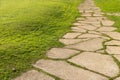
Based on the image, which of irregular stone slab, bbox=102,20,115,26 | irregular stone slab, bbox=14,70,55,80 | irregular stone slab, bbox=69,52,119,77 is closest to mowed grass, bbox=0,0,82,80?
irregular stone slab, bbox=14,70,55,80

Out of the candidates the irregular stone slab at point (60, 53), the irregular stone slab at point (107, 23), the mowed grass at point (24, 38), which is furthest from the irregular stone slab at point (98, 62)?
the irregular stone slab at point (107, 23)

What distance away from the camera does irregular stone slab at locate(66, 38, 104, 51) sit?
4.21 m

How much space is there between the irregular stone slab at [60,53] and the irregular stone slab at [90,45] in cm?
23

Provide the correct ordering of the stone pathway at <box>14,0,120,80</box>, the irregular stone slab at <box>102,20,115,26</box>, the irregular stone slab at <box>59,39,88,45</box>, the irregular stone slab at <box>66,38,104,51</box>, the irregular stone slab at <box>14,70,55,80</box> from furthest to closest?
1. the irregular stone slab at <box>102,20,115,26</box>
2. the irregular stone slab at <box>59,39,88,45</box>
3. the irregular stone slab at <box>66,38,104,51</box>
4. the stone pathway at <box>14,0,120,80</box>
5. the irregular stone slab at <box>14,70,55,80</box>

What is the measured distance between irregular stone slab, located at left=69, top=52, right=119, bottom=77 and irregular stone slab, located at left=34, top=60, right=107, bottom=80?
17cm

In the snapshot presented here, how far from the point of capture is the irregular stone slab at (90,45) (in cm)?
421

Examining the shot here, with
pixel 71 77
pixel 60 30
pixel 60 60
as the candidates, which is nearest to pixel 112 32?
pixel 60 30

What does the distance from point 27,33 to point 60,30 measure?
0.77 m

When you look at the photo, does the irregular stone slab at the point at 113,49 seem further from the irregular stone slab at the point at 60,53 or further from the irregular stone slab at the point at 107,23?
the irregular stone slab at the point at 107,23

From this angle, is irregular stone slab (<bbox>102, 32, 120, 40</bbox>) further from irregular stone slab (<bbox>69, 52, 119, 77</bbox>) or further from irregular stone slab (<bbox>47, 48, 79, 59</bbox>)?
irregular stone slab (<bbox>47, 48, 79, 59</bbox>)

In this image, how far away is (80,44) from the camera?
4422 mm

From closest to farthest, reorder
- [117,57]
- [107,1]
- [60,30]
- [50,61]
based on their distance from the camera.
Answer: [50,61], [117,57], [60,30], [107,1]

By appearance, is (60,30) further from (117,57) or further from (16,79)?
(16,79)

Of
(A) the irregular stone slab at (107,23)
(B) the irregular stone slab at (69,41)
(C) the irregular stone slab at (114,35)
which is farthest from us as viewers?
(A) the irregular stone slab at (107,23)
